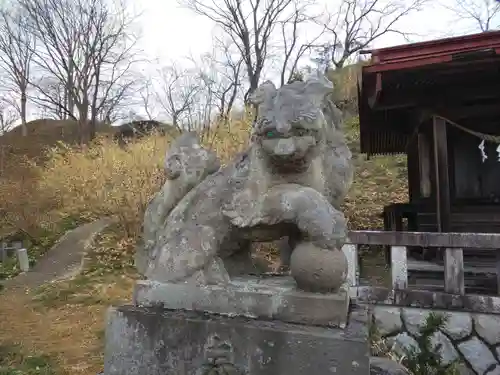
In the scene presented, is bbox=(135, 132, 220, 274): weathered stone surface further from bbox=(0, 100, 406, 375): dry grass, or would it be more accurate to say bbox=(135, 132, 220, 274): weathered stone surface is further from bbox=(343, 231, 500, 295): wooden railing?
bbox=(0, 100, 406, 375): dry grass

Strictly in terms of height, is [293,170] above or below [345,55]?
below

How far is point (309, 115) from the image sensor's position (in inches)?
68.7

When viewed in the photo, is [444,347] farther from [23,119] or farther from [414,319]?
[23,119]

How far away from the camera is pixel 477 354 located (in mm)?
3646

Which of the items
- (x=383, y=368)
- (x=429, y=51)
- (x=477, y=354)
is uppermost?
(x=429, y=51)

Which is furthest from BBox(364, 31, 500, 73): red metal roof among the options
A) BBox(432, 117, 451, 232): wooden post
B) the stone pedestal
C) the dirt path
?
the dirt path

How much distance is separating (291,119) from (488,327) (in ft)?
10.0

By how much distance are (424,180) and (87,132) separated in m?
17.7

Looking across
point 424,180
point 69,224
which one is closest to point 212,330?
point 424,180

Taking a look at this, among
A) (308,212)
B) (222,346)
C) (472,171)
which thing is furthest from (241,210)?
(472,171)

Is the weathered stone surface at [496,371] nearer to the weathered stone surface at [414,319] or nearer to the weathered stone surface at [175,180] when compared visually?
the weathered stone surface at [414,319]

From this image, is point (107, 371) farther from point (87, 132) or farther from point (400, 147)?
point (87, 132)

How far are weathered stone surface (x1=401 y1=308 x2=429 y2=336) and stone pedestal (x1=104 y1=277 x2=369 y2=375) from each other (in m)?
2.25

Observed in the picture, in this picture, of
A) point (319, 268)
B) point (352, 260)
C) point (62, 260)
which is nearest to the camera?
point (319, 268)
